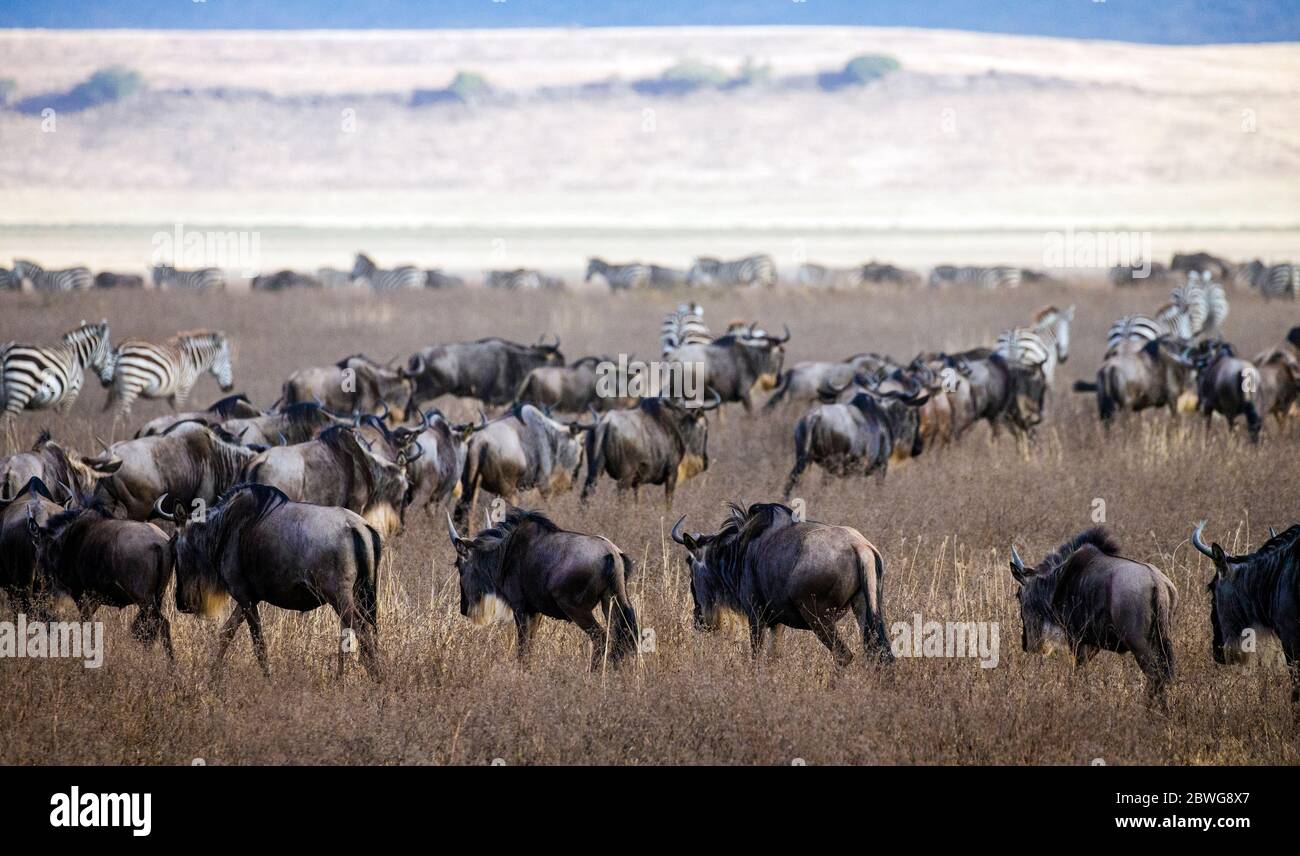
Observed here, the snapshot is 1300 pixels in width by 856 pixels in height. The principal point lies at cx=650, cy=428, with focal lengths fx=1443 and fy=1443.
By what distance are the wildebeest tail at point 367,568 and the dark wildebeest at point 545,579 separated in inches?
16.3

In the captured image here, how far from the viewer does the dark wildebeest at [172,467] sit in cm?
934

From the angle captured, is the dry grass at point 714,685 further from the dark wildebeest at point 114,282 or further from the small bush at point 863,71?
Answer: the small bush at point 863,71

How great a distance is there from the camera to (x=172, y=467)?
9500 millimetres

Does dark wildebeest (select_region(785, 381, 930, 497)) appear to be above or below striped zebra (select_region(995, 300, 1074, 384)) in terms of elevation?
below

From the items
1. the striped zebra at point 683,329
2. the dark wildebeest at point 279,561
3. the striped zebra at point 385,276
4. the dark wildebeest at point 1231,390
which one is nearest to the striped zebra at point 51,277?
the striped zebra at point 385,276

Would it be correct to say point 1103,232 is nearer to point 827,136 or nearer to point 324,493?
point 827,136

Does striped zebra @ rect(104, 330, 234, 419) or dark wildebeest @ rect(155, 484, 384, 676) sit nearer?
dark wildebeest @ rect(155, 484, 384, 676)

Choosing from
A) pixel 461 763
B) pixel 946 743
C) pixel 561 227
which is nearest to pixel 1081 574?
pixel 946 743

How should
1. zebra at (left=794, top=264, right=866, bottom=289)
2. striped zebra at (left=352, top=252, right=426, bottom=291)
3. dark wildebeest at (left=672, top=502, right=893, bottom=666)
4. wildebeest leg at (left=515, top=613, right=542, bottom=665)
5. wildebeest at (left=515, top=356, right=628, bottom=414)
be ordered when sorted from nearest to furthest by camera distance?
1. dark wildebeest at (left=672, top=502, right=893, bottom=666)
2. wildebeest leg at (left=515, top=613, right=542, bottom=665)
3. wildebeest at (left=515, top=356, right=628, bottom=414)
4. striped zebra at (left=352, top=252, right=426, bottom=291)
5. zebra at (left=794, top=264, right=866, bottom=289)

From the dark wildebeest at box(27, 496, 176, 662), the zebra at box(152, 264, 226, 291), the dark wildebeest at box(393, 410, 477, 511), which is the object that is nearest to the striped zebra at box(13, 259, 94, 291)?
the zebra at box(152, 264, 226, 291)

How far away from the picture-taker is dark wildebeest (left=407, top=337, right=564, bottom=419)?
51.9 ft

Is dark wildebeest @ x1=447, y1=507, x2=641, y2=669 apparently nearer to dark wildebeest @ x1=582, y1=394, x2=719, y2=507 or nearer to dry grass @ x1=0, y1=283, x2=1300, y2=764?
dry grass @ x1=0, y1=283, x2=1300, y2=764

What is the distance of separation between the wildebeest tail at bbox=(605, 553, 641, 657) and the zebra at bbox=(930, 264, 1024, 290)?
32.4 meters

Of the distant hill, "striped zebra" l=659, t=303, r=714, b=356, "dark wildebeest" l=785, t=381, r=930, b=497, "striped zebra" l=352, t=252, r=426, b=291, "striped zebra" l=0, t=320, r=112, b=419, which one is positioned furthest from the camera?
the distant hill
